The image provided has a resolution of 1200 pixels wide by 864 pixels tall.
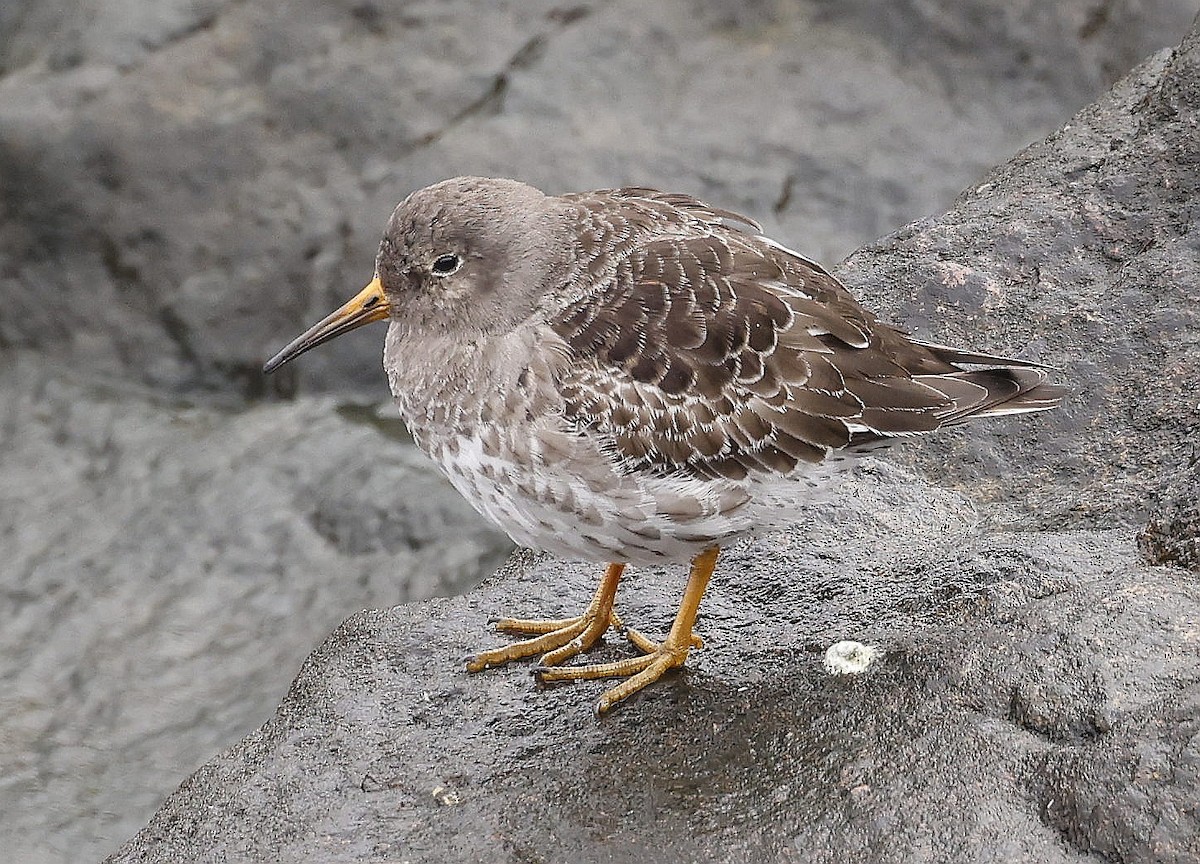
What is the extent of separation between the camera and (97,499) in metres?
8.48

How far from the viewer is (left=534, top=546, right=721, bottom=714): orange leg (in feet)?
16.2

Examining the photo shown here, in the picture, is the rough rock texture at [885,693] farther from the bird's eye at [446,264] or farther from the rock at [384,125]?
the rock at [384,125]

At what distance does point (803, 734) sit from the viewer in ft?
14.8

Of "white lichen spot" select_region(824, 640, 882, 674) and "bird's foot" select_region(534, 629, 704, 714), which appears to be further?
"bird's foot" select_region(534, 629, 704, 714)

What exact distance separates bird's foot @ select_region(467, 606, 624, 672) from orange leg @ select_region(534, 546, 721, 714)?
0.32ft

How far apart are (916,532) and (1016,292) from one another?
4.74 ft

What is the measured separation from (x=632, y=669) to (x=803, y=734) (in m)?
0.80

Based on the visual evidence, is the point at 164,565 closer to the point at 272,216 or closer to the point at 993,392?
the point at 272,216

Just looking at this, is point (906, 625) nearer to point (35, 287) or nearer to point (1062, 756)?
point (1062, 756)

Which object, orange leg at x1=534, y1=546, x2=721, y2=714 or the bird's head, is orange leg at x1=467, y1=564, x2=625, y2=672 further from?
the bird's head

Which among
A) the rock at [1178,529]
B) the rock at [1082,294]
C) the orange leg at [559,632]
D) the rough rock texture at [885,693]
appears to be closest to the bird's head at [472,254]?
the orange leg at [559,632]

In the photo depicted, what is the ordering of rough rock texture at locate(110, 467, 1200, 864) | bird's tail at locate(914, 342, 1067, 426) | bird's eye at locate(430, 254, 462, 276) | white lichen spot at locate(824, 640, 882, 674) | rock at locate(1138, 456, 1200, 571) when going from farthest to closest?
bird's eye at locate(430, 254, 462, 276)
bird's tail at locate(914, 342, 1067, 426)
white lichen spot at locate(824, 640, 882, 674)
rock at locate(1138, 456, 1200, 571)
rough rock texture at locate(110, 467, 1200, 864)

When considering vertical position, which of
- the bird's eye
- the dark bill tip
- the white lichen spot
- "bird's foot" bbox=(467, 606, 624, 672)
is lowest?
"bird's foot" bbox=(467, 606, 624, 672)

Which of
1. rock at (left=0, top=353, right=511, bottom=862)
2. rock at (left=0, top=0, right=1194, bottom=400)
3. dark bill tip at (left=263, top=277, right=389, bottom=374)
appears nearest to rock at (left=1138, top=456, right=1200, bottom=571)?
dark bill tip at (left=263, top=277, right=389, bottom=374)
